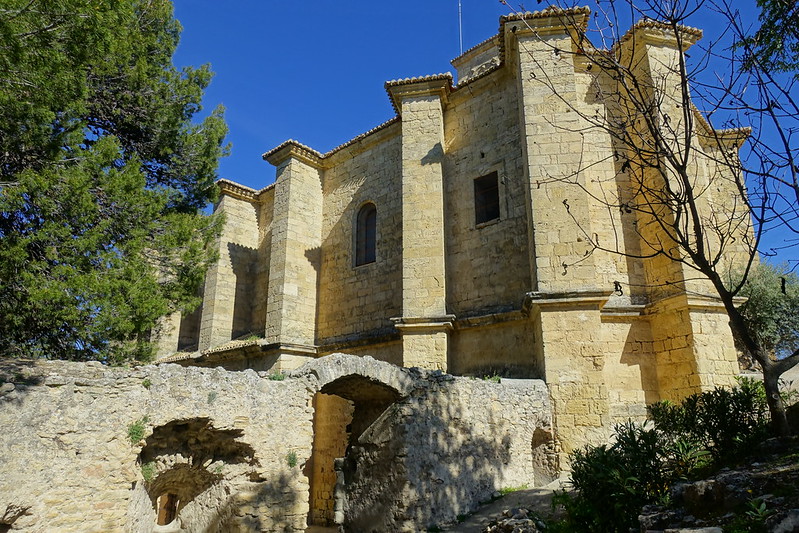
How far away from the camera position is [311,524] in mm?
12305

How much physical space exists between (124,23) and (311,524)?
1130 centimetres

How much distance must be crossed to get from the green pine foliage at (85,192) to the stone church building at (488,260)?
4.40 m

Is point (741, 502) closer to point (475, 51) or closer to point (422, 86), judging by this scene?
point (422, 86)

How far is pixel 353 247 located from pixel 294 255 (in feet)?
5.67

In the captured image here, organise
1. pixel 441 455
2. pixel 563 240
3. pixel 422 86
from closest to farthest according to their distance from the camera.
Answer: pixel 441 455, pixel 563 240, pixel 422 86

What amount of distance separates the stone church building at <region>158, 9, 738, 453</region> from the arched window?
0.04 meters

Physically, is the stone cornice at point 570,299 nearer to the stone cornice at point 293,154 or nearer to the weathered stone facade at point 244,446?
the weathered stone facade at point 244,446

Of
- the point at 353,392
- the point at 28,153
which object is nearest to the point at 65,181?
the point at 28,153

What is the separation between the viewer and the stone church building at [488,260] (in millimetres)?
9156

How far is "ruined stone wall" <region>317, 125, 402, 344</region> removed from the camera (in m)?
13.5

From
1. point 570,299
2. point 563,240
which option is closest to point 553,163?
point 563,240

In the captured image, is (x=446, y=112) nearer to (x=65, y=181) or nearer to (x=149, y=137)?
(x=149, y=137)

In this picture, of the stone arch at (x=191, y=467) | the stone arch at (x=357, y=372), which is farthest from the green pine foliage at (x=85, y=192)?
the stone arch at (x=357, y=372)

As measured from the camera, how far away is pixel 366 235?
1479 cm
